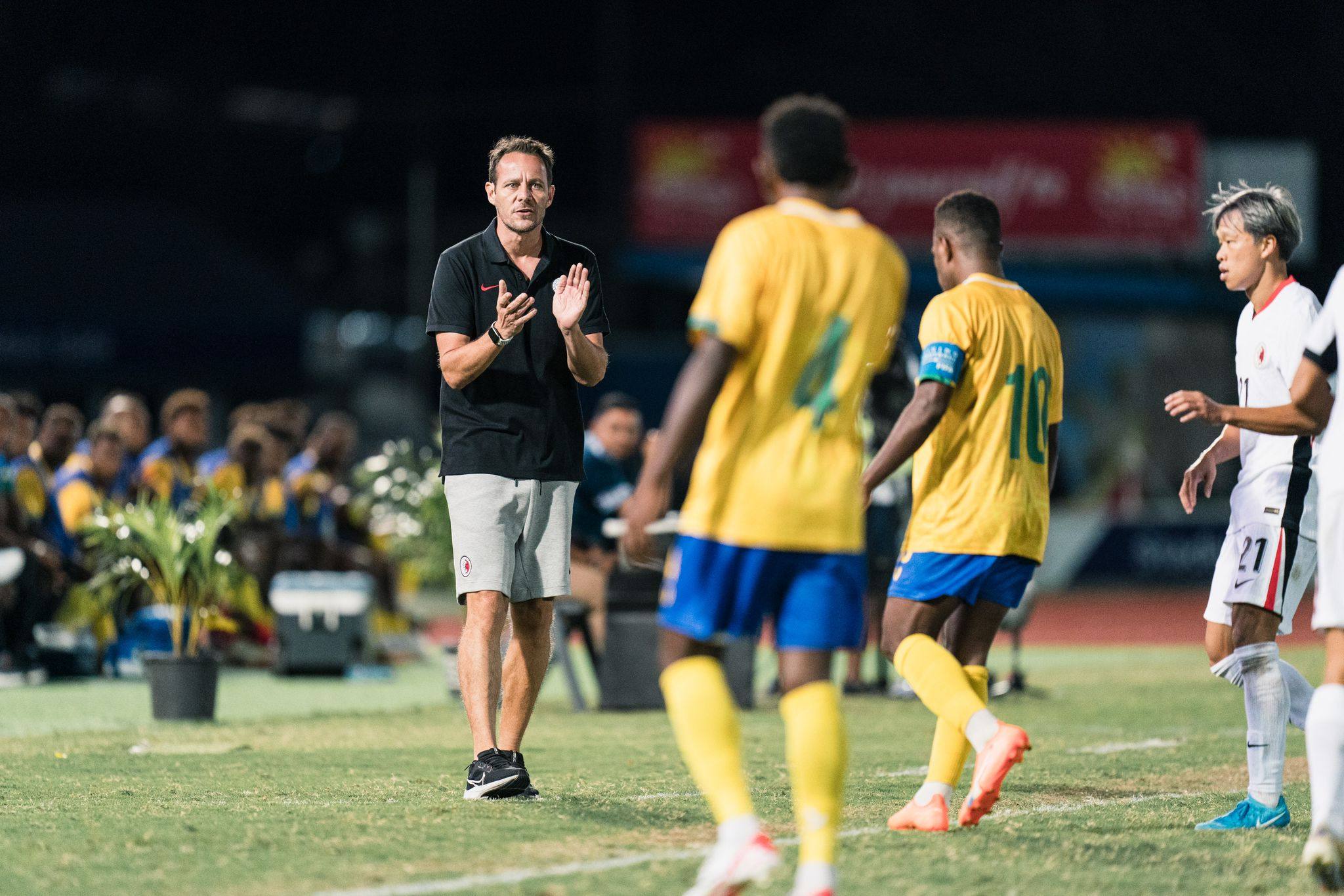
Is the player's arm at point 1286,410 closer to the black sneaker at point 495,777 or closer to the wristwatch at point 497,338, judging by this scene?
the wristwatch at point 497,338

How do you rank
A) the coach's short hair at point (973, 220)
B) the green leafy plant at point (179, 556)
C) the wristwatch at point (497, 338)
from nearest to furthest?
the coach's short hair at point (973, 220)
the wristwatch at point (497, 338)
the green leafy plant at point (179, 556)

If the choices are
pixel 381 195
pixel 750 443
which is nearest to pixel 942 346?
pixel 750 443

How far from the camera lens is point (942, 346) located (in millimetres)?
6117

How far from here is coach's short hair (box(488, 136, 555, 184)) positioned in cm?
706

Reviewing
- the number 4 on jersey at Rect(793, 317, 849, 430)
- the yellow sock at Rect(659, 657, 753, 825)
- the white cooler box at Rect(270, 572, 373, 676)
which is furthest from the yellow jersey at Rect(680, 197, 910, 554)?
the white cooler box at Rect(270, 572, 373, 676)

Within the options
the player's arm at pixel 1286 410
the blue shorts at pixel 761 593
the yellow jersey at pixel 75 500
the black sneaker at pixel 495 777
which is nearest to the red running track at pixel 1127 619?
the yellow jersey at pixel 75 500

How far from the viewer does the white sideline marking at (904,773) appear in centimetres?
790

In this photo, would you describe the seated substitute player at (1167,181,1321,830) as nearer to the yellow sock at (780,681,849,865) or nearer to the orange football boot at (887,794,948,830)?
the orange football boot at (887,794,948,830)

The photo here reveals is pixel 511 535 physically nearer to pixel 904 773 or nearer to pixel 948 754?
pixel 948 754

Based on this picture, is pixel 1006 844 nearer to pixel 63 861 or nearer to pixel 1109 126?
pixel 63 861

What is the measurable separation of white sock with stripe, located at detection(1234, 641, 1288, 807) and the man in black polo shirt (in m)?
2.48

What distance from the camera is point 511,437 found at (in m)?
6.91

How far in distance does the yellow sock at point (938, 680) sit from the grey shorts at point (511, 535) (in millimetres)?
1384

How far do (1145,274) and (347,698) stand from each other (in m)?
20.2
